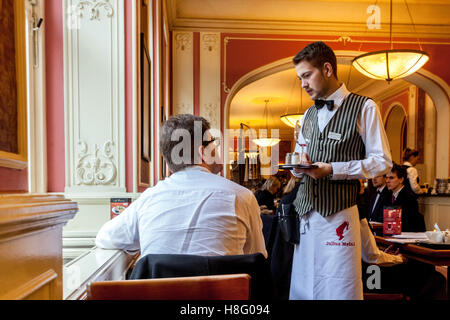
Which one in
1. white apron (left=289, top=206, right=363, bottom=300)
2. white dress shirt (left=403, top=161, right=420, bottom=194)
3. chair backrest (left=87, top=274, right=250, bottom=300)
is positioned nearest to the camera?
chair backrest (left=87, top=274, right=250, bottom=300)

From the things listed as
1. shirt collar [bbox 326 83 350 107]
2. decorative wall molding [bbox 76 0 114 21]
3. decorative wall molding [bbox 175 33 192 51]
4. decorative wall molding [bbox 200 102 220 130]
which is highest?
decorative wall molding [bbox 175 33 192 51]

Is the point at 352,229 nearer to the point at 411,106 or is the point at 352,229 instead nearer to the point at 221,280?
the point at 221,280

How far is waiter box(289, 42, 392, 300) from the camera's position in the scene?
1.45 m

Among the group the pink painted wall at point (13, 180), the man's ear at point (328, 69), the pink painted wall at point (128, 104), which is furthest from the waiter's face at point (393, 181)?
the pink painted wall at point (13, 180)

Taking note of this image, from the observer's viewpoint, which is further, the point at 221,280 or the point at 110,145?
the point at 110,145

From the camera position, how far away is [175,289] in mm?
751

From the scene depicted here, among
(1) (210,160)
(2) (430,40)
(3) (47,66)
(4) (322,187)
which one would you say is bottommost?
(4) (322,187)

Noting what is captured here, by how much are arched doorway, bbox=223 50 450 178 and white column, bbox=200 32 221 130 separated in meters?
0.21

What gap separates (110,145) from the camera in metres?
2.25

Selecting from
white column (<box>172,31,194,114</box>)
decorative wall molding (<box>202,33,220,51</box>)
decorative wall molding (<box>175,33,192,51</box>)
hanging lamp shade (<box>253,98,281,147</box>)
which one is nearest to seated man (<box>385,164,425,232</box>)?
white column (<box>172,31,194,114</box>)

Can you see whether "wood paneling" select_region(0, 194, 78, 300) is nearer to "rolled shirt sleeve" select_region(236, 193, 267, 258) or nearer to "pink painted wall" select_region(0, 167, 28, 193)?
"pink painted wall" select_region(0, 167, 28, 193)
